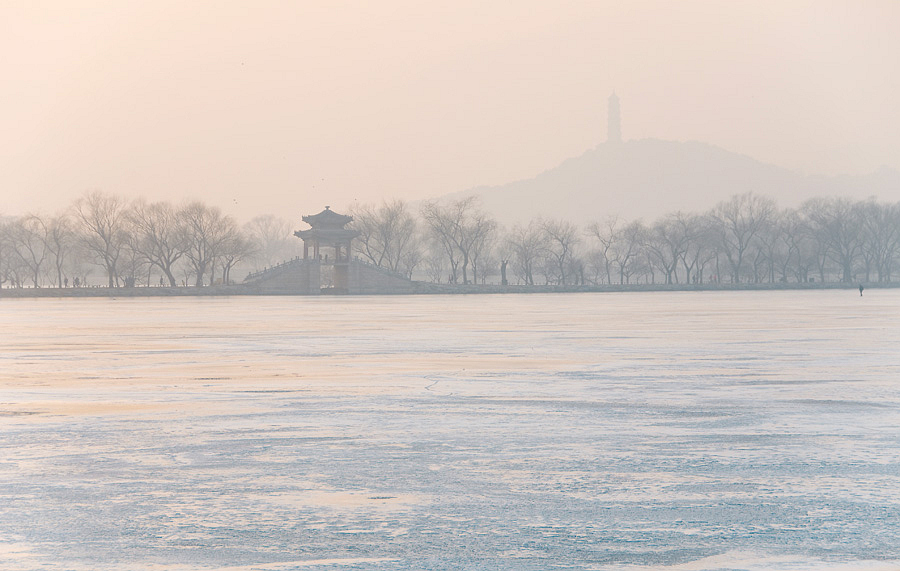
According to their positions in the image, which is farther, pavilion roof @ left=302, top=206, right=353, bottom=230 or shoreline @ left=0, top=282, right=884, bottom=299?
pavilion roof @ left=302, top=206, right=353, bottom=230

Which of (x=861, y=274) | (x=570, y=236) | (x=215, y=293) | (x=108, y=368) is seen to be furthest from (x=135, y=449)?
(x=861, y=274)

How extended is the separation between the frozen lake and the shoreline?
9037 cm

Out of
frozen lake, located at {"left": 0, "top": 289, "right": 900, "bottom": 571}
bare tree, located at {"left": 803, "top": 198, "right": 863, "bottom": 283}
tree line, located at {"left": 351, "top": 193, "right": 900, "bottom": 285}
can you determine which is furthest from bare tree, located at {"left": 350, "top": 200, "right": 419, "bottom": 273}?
frozen lake, located at {"left": 0, "top": 289, "right": 900, "bottom": 571}

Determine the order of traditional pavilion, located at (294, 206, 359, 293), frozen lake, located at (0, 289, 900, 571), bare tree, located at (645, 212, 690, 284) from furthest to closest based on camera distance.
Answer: bare tree, located at (645, 212, 690, 284)
traditional pavilion, located at (294, 206, 359, 293)
frozen lake, located at (0, 289, 900, 571)

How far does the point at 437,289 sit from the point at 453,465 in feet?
346

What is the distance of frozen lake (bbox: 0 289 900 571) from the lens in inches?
244

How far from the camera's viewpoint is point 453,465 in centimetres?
891

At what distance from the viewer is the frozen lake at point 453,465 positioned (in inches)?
244

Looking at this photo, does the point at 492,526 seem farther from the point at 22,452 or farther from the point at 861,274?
the point at 861,274

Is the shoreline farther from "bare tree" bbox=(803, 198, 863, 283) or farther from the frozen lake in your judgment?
the frozen lake

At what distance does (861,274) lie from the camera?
151000 mm

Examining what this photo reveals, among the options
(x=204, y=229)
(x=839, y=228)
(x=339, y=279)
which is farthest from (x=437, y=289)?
(x=839, y=228)

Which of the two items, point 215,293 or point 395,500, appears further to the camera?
point 215,293

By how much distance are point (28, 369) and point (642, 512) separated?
47.4 feet
